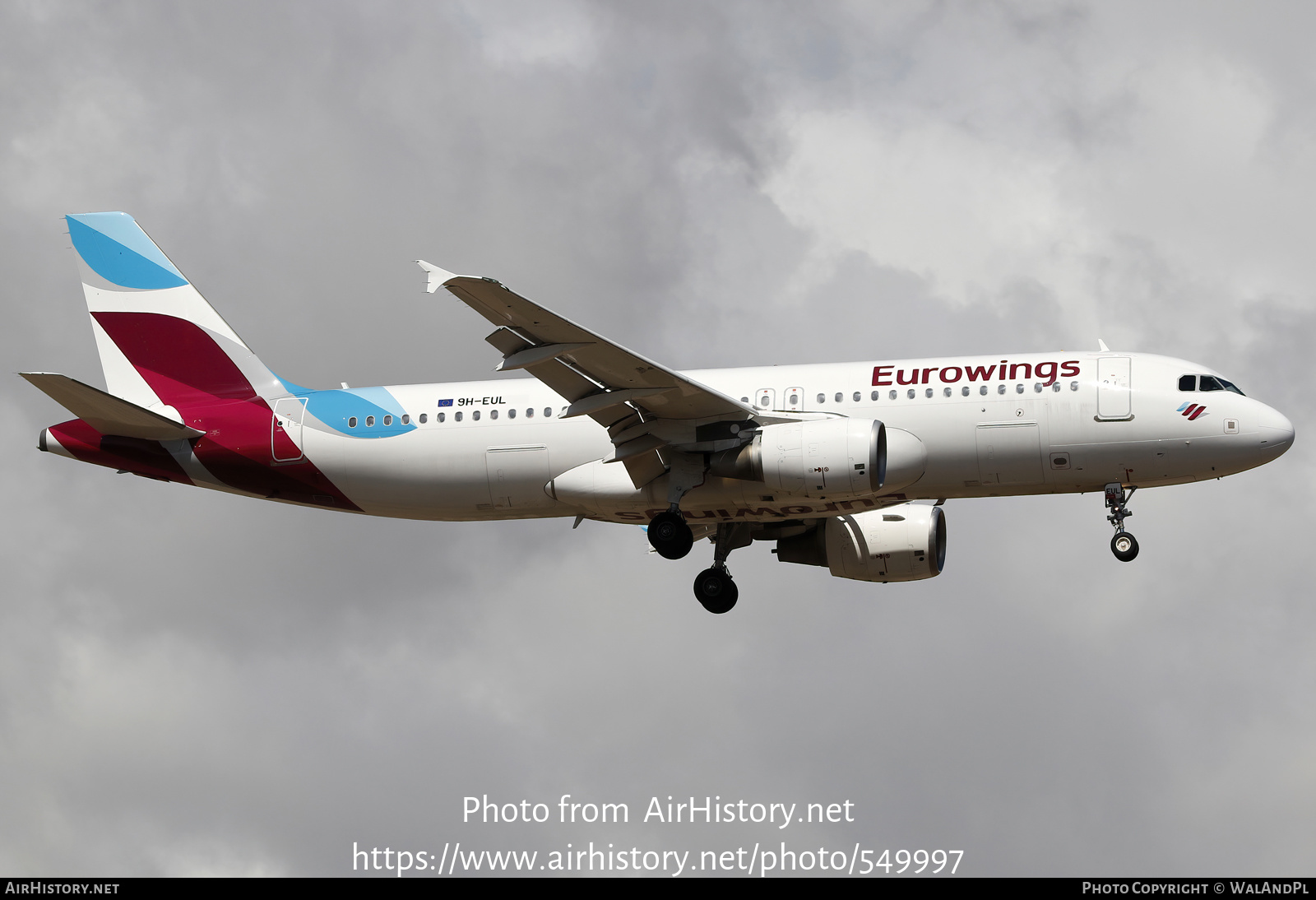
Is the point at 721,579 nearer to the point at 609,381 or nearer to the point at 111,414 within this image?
the point at 609,381

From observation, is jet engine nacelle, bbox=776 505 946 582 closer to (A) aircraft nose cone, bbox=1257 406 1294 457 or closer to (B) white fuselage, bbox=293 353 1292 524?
(B) white fuselage, bbox=293 353 1292 524

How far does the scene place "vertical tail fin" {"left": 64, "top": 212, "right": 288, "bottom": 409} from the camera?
42.7 meters

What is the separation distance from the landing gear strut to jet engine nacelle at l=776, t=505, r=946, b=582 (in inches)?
89.4

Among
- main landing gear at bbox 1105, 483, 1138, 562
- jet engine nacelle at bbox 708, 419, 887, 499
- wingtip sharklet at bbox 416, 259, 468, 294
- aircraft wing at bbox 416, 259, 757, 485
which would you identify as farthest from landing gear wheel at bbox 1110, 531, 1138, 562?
wingtip sharklet at bbox 416, 259, 468, 294

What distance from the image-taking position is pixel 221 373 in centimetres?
4275

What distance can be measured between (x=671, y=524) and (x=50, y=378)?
560 inches

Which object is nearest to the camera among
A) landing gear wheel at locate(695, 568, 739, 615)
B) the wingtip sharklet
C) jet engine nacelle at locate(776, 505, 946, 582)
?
the wingtip sharklet

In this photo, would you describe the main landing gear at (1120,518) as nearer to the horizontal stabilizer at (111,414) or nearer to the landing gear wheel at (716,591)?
the landing gear wheel at (716,591)

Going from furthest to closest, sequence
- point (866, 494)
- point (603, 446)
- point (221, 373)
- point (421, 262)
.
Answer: point (221, 373) < point (603, 446) < point (866, 494) < point (421, 262)

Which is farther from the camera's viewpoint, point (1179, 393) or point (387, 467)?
point (387, 467)

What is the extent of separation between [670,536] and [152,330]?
15.6 meters

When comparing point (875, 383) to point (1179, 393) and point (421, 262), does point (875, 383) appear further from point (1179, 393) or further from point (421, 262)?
point (421, 262)

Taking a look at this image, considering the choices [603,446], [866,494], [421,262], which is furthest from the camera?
[603,446]

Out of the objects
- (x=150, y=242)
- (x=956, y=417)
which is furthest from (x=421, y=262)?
(x=150, y=242)
